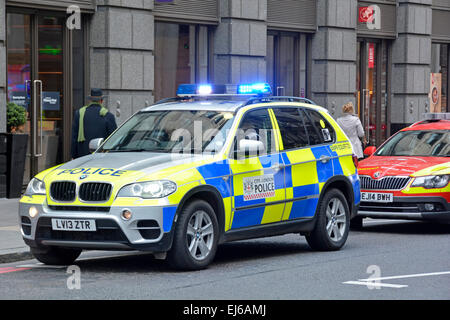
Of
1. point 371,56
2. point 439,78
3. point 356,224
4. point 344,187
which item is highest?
point 371,56

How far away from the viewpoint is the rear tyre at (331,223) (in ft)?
36.8

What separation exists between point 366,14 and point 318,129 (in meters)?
13.8

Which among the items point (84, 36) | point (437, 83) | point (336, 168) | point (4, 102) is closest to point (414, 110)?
point (437, 83)

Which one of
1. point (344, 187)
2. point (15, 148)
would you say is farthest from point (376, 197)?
point (15, 148)

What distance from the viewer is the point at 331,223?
11.4 m

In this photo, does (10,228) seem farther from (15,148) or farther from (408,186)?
(408,186)

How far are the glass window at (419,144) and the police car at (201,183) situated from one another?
2.83 metres

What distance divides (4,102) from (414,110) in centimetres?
1355

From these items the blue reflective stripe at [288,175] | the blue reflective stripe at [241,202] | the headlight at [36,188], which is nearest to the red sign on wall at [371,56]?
the blue reflective stripe at [288,175]

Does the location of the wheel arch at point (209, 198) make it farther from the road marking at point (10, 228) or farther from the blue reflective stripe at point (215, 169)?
the road marking at point (10, 228)

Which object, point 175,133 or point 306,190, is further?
point 306,190

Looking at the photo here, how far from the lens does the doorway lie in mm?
17141

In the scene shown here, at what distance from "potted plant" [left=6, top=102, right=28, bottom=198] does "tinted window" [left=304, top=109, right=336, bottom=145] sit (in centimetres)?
636

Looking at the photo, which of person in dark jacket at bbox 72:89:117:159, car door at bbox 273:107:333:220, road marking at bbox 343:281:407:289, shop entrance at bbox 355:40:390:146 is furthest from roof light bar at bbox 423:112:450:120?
shop entrance at bbox 355:40:390:146
